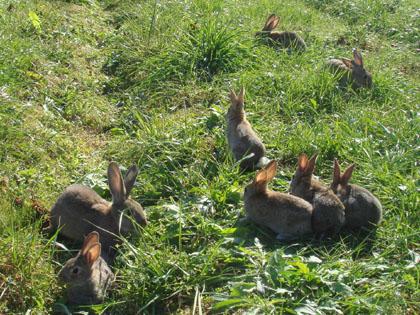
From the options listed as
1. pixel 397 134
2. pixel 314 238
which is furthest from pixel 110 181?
pixel 397 134

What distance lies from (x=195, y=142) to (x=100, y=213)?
1399 millimetres

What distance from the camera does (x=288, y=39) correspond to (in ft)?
24.7

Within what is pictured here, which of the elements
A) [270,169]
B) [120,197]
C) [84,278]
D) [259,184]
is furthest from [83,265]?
[270,169]

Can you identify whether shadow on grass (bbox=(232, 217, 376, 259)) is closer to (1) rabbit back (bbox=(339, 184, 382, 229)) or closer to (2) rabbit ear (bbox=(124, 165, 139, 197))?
(1) rabbit back (bbox=(339, 184, 382, 229))

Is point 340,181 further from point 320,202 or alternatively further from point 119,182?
point 119,182

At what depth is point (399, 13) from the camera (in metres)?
9.62

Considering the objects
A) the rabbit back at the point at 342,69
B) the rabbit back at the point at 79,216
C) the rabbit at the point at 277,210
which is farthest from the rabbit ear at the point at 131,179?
the rabbit back at the point at 342,69

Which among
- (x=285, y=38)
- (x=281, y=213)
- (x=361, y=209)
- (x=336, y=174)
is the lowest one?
(x=281, y=213)

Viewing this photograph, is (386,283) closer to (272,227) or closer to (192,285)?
(272,227)

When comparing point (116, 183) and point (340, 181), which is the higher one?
point (340, 181)

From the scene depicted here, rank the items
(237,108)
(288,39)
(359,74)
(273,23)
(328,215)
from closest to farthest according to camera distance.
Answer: (328,215) < (237,108) < (359,74) < (288,39) < (273,23)

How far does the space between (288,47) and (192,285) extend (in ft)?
14.8

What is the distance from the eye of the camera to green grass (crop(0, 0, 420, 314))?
3588 mm

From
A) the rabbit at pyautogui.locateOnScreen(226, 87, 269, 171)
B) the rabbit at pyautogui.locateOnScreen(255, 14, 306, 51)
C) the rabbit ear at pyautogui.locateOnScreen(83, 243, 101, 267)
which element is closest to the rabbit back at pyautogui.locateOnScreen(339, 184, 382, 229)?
the rabbit at pyautogui.locateOnScreen(226, 87, 269, 171)
